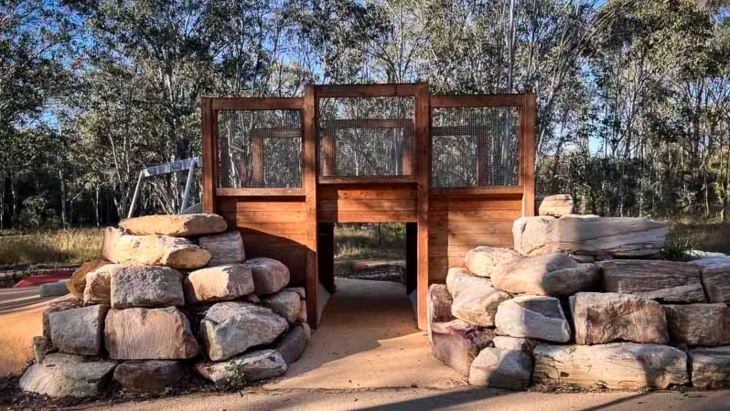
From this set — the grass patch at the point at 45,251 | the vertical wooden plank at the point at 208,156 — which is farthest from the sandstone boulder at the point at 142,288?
the grass patch at the point at 45,251

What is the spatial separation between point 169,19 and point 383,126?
13.6 metres

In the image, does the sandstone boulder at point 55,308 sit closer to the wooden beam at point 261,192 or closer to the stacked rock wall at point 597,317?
the wooden beam at point 261,192

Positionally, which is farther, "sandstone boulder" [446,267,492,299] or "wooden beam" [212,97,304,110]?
"wooden beam" [212,97,304,110]

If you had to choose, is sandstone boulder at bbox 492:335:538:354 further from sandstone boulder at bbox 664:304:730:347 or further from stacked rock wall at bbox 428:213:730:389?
sandstone boulder at bbox 664:304:730:347

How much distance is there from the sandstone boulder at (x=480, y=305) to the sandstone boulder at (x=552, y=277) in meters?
0.17

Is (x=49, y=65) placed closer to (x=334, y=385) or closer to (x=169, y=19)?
(x=169, y=19)

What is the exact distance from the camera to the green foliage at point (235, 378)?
16.7ft

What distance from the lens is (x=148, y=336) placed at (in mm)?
5199

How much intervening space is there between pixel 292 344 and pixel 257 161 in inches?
96.5

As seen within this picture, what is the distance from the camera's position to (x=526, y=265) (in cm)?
550

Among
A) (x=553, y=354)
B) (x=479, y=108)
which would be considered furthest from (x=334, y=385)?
(x=479, y=108)

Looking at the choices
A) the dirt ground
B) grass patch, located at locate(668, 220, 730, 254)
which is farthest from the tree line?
the dirt ground

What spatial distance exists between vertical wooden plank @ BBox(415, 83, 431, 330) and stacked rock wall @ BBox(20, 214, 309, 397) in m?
1.84

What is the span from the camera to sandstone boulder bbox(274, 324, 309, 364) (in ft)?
18.6
